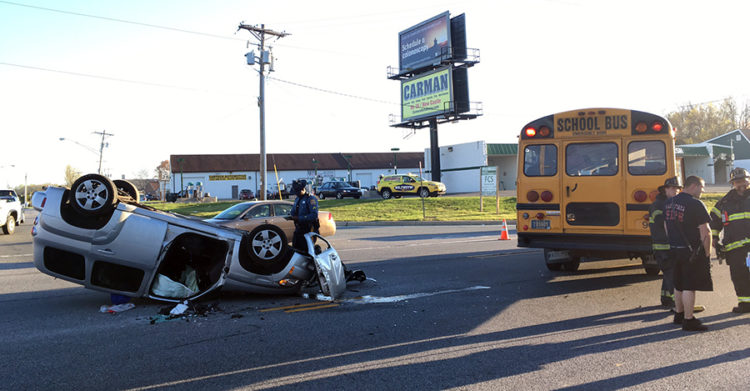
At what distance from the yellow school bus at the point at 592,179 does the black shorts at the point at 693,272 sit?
6.51 feet

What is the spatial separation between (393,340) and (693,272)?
10.9 ft

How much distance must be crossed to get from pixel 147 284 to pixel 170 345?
1639 mm

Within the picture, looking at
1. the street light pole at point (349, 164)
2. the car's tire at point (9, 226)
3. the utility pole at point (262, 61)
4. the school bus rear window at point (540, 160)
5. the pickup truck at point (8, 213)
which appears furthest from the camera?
the street light pole at point (349, 164)

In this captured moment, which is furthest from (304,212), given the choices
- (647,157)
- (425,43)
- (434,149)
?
(425,43)

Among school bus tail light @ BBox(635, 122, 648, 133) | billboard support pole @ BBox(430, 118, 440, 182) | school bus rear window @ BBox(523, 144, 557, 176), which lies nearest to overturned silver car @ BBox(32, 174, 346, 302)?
school bus rear window @ BBox(523, 144, 557, 176)

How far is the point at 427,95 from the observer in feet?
136

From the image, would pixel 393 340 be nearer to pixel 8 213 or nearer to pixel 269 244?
pixel 269 244

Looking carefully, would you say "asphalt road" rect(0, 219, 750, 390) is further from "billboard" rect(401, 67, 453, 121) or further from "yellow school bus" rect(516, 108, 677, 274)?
"billboard" rect(401, 67, 453, 121)

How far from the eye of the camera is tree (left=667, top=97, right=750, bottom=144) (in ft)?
247

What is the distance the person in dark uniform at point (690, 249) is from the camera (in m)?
5.54

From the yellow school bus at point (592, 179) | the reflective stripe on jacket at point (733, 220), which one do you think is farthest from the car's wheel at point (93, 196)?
the reflective stripe on jacket at point (733, 220)

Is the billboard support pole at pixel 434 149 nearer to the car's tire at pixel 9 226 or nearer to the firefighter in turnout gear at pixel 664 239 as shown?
the car's tire at pixel 9 226

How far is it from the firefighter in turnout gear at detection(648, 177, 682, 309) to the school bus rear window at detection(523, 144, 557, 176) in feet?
→ 6.18

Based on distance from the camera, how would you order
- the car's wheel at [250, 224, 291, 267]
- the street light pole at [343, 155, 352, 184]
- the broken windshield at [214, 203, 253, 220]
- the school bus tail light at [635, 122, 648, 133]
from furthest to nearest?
the street light pole at [343, 155, 352, 184], the broken windshield at [214, 203, 253, 220], the school bus tail light at [635, 122, 648, 133], the car's wheel at [250, 224, 291, 267]
